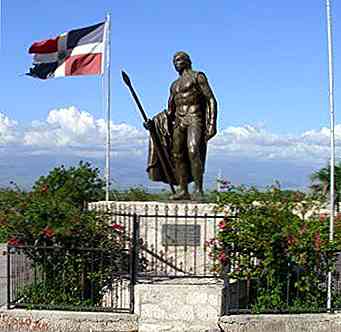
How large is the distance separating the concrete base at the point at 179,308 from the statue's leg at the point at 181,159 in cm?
288

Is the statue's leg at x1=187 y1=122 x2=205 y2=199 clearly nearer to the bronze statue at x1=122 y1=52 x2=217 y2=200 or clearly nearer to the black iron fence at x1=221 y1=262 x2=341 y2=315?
the bronze statue at x1=122 y1=52 x2=217 y2=200

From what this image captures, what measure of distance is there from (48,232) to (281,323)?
10.7 feet

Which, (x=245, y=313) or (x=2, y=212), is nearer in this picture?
(x=245, y=313)

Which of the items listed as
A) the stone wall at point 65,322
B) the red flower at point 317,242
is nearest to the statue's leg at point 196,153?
the red flower at point 317,242

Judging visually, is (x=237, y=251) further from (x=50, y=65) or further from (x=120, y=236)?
(x=50, y=65)

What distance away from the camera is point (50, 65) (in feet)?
50.8

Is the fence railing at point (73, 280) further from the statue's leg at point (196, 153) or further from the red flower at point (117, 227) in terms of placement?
the statue's leg at point (196, 153)

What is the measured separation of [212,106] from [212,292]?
363cm

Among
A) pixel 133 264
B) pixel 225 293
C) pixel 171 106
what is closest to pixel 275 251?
pixel 225 293

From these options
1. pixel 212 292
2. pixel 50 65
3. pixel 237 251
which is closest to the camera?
pixel 212 292

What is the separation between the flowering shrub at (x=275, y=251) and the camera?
9.58 meters

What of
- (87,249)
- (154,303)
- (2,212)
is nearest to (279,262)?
(154,303)

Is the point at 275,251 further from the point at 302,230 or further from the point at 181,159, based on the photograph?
the point at 181,159

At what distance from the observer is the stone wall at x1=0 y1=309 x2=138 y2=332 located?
9188mm
